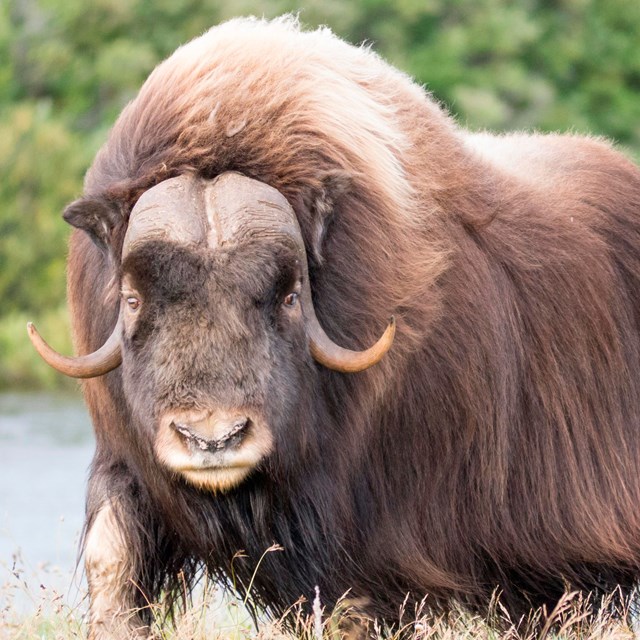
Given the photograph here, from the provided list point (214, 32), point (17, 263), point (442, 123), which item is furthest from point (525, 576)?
point (17, 263)

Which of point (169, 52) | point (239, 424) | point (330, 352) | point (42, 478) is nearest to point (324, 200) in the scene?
point (330, 352)

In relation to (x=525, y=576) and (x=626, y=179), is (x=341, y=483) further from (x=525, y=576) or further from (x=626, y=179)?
(x=626, y=179)

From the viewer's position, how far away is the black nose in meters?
3.88

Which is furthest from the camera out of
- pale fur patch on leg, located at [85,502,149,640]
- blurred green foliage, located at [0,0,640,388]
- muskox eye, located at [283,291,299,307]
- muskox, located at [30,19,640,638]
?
blurred green foliage, located at [0,0,640,388]

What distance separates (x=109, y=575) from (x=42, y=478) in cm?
779

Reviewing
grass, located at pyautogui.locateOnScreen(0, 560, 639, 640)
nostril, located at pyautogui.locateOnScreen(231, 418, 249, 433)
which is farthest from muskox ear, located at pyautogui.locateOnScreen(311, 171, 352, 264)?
grass, located at pyautogui.locateOnScreen(0, 560, 639, 640)

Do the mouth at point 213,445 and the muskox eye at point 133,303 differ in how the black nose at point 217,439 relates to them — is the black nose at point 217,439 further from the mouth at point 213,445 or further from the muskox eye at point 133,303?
the muskox eye at point 133,303

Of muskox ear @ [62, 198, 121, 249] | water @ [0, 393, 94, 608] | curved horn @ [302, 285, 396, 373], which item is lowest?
water @ [0, 393, 94, 608]

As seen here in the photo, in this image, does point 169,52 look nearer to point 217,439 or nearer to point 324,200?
point 324,200

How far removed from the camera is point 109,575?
→ 4555 mm

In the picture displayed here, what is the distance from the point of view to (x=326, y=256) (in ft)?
14.7

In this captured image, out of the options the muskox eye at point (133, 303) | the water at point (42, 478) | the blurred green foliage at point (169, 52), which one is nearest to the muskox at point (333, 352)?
the muskox eye at point (133, 303)

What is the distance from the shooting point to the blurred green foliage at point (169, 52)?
21.1m

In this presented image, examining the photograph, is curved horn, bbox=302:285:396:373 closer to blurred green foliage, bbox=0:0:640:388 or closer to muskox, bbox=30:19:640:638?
muskox, bbox=30:19:640:638
